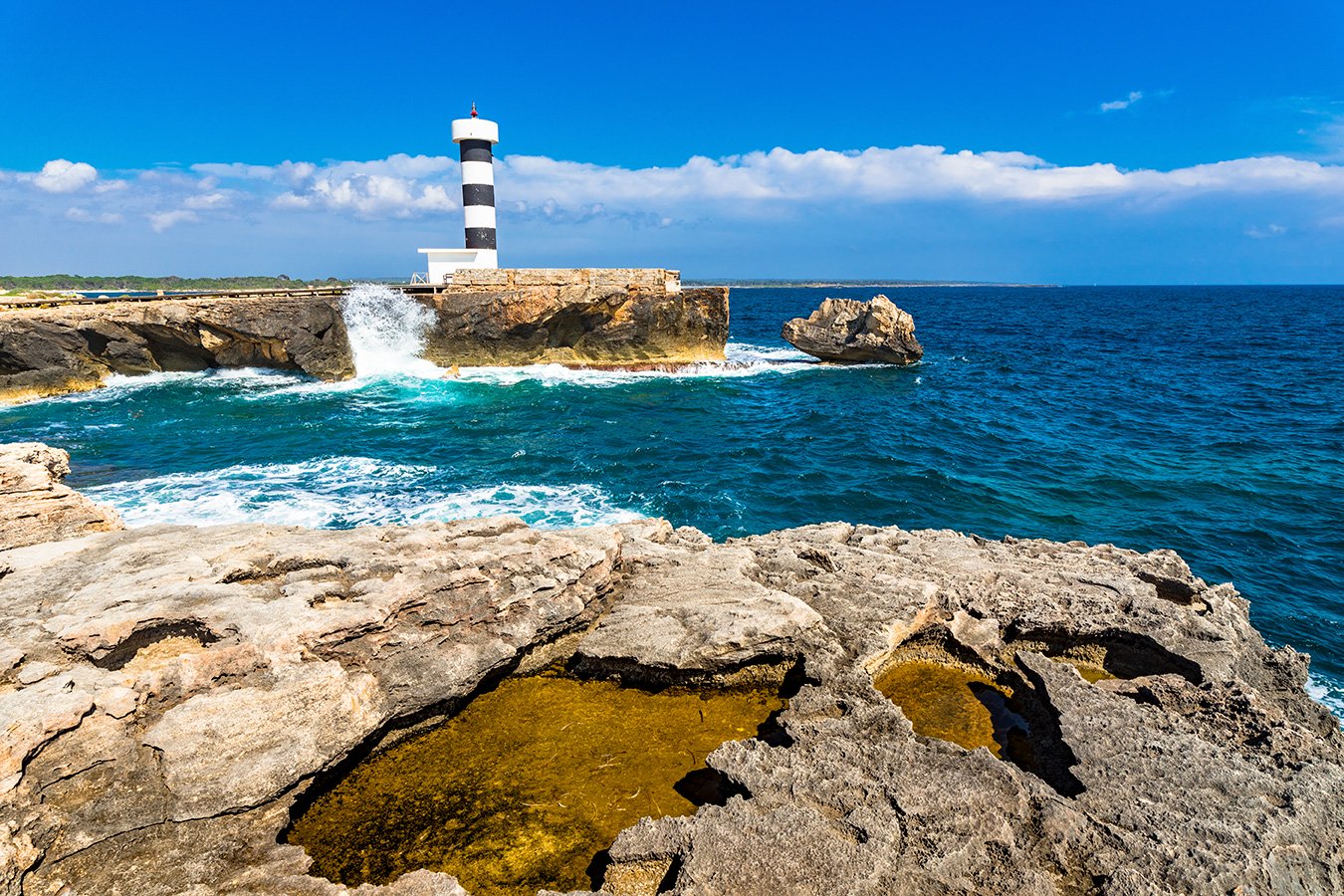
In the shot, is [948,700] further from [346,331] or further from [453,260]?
[453,260]

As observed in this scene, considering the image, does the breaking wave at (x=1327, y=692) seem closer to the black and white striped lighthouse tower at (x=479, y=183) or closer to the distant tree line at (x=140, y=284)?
the black and white striped lighthouse tower at (x=479, y=183)

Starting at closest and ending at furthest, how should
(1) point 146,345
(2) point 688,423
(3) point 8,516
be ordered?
(3) point 8,516, (2) point 688,423, (1) point 146,345

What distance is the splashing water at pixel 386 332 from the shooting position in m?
38.8

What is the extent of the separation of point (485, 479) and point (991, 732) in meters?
16.1

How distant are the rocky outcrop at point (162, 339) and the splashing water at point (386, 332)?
1.43 metres

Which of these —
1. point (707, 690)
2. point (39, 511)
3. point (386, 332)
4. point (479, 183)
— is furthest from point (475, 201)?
point (707, 690)

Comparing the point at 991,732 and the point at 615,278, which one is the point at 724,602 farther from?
the point at 615,278

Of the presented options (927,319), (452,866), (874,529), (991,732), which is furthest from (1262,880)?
(927,319)

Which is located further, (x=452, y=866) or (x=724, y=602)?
(x=724, y=602)

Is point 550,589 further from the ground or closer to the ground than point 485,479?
further from the ground

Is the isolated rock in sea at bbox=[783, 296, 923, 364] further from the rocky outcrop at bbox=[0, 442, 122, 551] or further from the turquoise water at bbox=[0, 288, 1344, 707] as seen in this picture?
the rocky outcrop at bbox=[0, 442, 122, 551]

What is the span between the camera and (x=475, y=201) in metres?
43.0

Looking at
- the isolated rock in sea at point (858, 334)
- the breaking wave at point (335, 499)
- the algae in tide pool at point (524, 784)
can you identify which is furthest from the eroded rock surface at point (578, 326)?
the algae in tide pool at point (524, 784)

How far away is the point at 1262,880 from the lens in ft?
16.7
